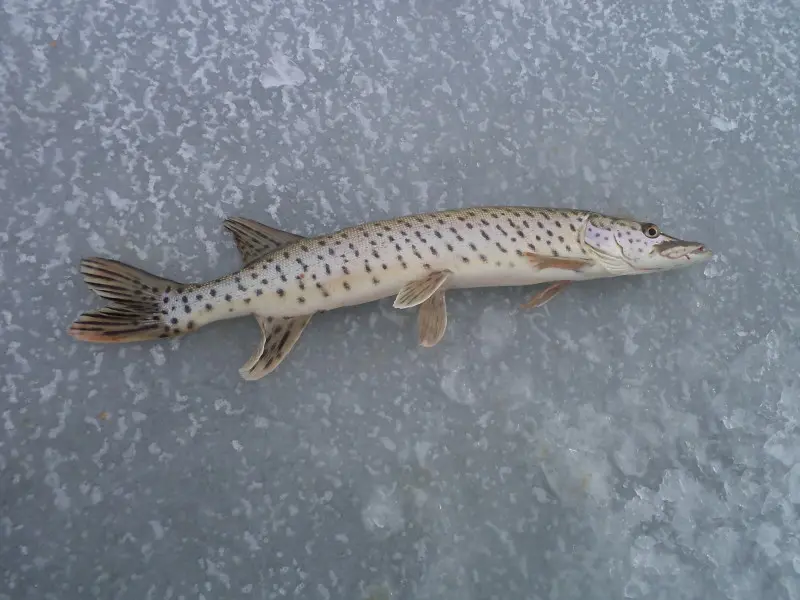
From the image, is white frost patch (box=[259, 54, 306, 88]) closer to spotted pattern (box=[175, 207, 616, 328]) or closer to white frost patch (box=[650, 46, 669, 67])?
spotted pattern (box=[175, 207, 616, 328])

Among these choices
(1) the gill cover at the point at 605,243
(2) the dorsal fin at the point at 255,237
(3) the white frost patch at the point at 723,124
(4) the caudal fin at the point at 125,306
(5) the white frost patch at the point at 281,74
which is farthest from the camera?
(3) the white frost patch at the point at 723,124

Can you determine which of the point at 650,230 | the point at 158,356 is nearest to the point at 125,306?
the point at 158,356

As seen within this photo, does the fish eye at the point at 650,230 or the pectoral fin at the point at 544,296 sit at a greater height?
the fish eye at the point at 650,230

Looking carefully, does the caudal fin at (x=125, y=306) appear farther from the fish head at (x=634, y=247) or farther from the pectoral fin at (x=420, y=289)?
the fish head at (x=634, y=247)

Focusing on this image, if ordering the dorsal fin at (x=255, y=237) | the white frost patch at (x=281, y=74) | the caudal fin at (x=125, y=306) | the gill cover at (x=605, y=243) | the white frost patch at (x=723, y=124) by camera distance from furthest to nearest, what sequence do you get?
the white frost patch at (x=723, y=124)
the white frost patch at (x=281, y=74)
the gill cover at (x=605, y=243)
the dorsal fin at (x=255, y=237)
the caudal fin at (x=125, y=306)

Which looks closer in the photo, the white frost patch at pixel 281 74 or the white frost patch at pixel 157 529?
the white frost patch at pixel 157 529

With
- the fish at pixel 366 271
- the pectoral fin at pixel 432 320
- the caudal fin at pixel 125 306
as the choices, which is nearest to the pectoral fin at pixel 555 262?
the fish at pixel 366 271

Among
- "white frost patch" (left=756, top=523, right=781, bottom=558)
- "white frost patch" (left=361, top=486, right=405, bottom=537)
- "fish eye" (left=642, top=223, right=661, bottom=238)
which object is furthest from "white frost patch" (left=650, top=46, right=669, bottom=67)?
"white frost patch" (left=361, top=486, right=405, bottom=537)

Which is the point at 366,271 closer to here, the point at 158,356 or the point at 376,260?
the point at 376,260
